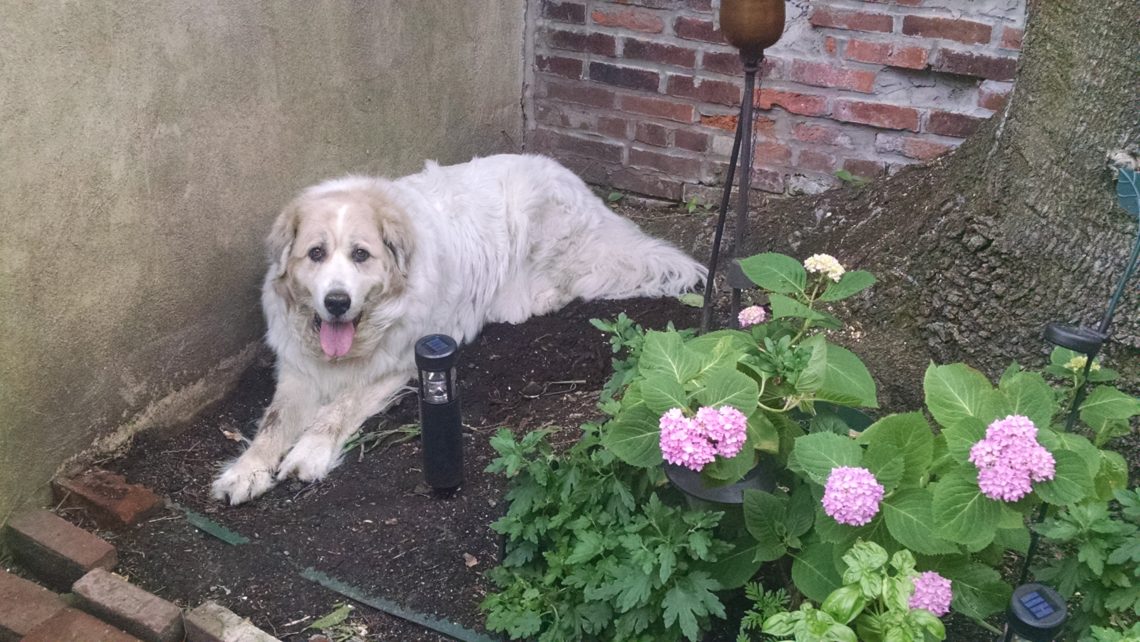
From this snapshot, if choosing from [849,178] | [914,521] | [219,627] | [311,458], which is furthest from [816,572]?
[849,178]

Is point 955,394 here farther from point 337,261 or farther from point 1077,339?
point 337,261

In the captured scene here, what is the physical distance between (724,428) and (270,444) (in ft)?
6.26

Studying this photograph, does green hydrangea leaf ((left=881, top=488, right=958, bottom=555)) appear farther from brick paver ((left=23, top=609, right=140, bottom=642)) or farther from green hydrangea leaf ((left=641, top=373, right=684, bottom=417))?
brick paver ((left=23, top=609, right=140, bottom=642))

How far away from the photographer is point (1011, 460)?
58.4 inches

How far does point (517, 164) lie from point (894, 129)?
1607 millimetres

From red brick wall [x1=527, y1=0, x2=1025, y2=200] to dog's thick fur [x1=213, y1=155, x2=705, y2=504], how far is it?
0.53 meters

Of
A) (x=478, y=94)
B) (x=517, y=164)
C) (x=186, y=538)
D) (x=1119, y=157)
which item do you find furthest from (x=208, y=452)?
(x=1119, y=157)

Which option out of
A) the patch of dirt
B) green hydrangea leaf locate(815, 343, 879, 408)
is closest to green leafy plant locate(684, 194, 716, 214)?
the patch of dirt

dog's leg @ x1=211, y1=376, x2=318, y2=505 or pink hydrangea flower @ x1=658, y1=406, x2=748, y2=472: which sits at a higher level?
pink hydrangea flower @ x1=658, y1=406, x2=748, y2=472

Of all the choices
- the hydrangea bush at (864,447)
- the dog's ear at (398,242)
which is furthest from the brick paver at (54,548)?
the hydrangea bush at (864,447)

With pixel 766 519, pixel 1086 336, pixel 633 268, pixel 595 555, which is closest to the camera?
pixel 1086 336

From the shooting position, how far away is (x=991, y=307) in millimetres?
2373

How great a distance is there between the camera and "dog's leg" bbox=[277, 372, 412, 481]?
3002 millimetres

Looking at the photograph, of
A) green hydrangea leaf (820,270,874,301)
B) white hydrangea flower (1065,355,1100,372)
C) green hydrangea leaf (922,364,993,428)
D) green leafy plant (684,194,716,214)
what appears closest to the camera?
green hydrangea leaf (922,364,993,428)
